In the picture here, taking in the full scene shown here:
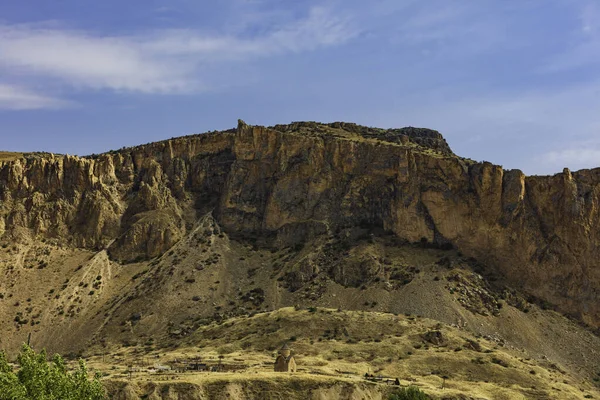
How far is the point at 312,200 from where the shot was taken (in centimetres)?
11594

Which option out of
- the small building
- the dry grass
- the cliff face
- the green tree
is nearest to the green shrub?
the dry grass

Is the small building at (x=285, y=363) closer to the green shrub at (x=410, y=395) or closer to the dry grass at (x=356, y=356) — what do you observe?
the dry grass at (x=356, y=356)

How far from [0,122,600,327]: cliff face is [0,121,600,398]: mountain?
225mm

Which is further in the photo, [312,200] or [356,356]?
[312,200]

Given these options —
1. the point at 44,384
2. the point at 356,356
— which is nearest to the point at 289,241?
the point at 356,356

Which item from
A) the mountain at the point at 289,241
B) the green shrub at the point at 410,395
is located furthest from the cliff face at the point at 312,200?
the green shrub at the point at 410,395

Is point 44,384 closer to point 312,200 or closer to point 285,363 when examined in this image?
point 285,363

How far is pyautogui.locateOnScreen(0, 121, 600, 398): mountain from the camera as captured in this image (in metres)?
96.6

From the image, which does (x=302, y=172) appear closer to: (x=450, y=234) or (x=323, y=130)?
(x=323, y=130)

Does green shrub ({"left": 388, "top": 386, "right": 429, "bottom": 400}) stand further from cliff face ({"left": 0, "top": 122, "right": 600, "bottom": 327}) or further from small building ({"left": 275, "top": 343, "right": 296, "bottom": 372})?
cliff face ({"left": 0, "top": 122, "right": 600, "bottom": 327})

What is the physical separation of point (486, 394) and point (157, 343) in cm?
4168

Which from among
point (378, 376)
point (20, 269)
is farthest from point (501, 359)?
point (20, 269)

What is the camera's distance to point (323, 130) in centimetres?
13100

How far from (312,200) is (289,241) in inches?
301
